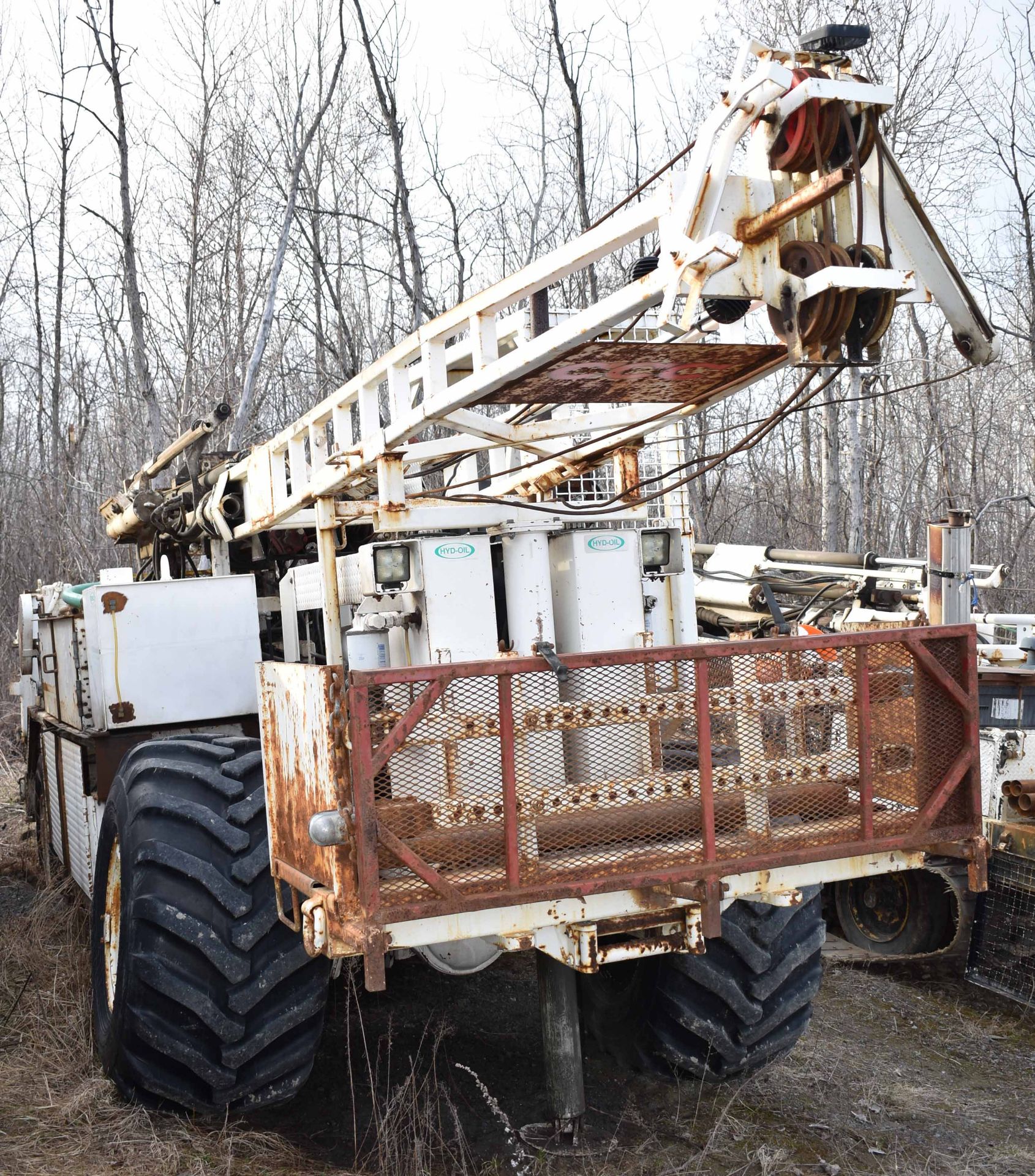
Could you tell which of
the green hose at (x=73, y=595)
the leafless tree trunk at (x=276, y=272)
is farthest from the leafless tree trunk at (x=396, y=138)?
the green hose at (x=73, y=595)

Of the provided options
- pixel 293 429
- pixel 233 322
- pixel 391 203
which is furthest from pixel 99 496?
pixel 293 429

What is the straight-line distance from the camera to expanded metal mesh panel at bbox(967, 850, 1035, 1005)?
6.58 m

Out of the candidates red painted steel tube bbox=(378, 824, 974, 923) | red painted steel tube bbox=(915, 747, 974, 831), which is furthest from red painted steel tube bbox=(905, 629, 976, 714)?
red painted steel tube bbox=(378, 824, 974, 923)

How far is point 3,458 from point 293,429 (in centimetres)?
2029

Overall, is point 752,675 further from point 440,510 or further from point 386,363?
point 386,363

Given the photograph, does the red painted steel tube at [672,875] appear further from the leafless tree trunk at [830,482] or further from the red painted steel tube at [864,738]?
the leafless tree trunk at [830,482]

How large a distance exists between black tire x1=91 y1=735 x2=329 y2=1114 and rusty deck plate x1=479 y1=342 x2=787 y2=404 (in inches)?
72.2

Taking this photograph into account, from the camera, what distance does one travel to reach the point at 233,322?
62.8 feet

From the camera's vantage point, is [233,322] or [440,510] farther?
[233,322]

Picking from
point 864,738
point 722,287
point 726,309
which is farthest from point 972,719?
point 722,287

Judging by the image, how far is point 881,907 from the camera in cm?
786

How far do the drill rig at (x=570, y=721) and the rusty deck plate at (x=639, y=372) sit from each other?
2 centimetres

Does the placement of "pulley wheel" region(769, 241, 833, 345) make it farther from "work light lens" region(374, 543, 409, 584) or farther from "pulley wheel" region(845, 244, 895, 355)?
"work light lens" region(374, 543, 409, 584)

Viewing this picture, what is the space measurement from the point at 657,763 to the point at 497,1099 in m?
1.90
